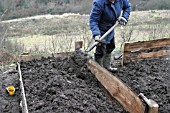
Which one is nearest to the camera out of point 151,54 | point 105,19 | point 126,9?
point 105,19

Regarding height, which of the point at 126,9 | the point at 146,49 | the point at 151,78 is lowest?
the point at 151,78

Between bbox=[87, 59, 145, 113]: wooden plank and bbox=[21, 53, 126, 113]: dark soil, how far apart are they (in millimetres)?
185

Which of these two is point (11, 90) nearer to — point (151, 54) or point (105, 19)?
point (105, 19)

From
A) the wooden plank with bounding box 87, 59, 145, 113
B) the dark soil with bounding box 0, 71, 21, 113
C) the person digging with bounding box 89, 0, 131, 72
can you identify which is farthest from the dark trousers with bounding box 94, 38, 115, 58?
the dark soil with bounding box 0, 71, 21, 113

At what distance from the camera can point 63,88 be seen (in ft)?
14.4

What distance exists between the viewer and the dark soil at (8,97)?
15.0 ft

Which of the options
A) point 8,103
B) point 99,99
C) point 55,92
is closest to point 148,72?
point 99,99

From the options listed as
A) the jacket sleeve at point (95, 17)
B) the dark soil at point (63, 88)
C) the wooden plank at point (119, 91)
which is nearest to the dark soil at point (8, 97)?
the dark soil at point (63, 88)

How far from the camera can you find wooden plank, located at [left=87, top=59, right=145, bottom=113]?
126 inches

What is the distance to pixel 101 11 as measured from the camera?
16.8 ft

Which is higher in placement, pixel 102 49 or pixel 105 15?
pixel 105 15

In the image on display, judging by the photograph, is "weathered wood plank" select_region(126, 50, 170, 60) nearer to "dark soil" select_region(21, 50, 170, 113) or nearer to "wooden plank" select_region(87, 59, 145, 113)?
"dark soil" select_region(21, 50, 170, 113)

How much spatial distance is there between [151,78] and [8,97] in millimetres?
2681

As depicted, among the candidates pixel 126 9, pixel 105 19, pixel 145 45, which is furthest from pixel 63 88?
pixel 145 45
